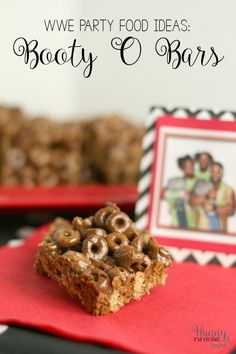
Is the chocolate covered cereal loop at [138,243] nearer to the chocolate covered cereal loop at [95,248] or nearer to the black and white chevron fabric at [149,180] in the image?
the chocolate covered cereal loop at [95,248]

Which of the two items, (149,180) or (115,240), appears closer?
(115,240)

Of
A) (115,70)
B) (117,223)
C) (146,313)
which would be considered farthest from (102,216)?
(115,70)

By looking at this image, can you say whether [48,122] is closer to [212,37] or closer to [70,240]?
[212,37]

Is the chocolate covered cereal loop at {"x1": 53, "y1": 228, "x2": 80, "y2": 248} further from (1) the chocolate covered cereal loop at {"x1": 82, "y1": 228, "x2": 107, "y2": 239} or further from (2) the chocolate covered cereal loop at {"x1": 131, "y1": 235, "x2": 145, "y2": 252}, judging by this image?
(2) the chocolate covered cereal loop at {"x1": 131, "y1": 235, "x2": 145, "y2": 252}

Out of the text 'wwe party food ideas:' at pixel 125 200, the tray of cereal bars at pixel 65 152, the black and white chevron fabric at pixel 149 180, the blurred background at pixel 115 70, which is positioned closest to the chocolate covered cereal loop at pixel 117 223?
the text 'wwe party food ideas:' at pixel 125 200

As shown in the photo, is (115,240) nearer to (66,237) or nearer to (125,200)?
(66,237)

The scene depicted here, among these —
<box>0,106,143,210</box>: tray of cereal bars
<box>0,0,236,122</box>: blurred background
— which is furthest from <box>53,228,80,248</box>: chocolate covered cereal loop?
<box>0,106,143,210</box>: tray of cereal bars

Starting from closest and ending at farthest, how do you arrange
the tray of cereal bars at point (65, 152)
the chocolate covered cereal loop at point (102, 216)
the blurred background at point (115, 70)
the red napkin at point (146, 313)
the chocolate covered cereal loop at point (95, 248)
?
the red napkin at point (146, 313) < the chocolate covered cereal loop at point (95, 248) < the chocolate covered cereal loop at point (102, 216) < the blurred background at point (115, 70) < the tray of cereal bars at point (65, 152)

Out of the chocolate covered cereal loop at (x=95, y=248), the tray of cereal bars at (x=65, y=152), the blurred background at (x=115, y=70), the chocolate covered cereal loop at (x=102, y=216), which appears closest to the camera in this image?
the chocolate covered cereal loop at (x=95, y=248)
